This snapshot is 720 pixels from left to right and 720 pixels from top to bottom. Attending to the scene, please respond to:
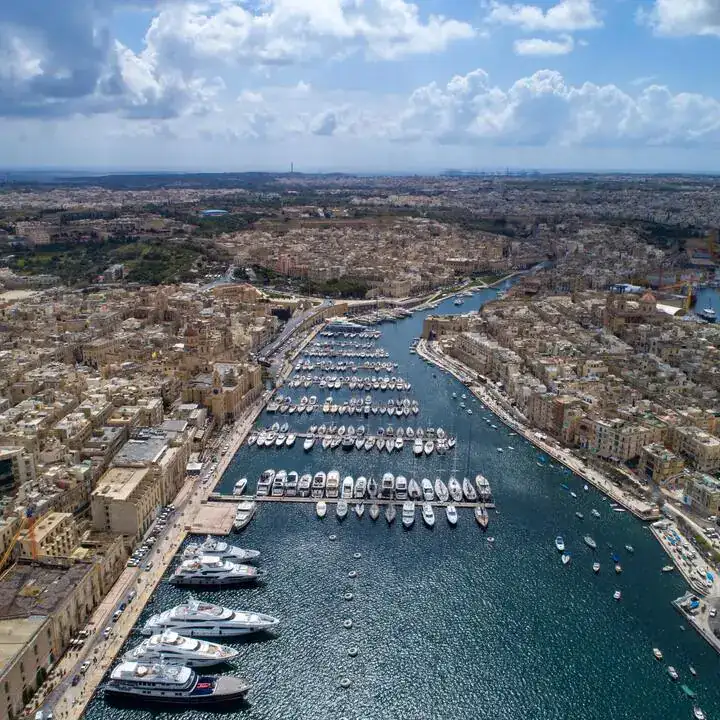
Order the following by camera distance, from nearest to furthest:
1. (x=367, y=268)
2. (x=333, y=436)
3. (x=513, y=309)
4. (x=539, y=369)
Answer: (x=333, y=436), (x=539, y=369), (x=513, y=309), (x=367, y=268)

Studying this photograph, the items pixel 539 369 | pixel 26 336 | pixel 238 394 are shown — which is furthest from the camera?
pixel 26 336

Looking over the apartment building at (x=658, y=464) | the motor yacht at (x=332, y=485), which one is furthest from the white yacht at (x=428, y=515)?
the apartment building at (x=658, y=464)

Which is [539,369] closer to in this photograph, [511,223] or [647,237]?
[647,237]

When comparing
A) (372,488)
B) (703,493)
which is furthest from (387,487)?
(703,493)

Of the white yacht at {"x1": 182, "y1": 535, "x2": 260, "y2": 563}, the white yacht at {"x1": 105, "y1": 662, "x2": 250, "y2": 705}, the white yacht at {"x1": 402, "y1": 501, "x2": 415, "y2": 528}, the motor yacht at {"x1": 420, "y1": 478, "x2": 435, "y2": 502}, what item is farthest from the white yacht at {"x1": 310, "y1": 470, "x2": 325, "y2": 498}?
the white yacht at {"x1": 105, "y1": 662, "x2": 250, "y2": 705}

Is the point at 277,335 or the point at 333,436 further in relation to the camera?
the point at 277,335

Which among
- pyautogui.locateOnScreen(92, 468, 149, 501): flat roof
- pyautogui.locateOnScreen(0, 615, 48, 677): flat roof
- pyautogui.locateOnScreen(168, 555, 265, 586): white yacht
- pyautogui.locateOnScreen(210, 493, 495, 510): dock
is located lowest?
pyautogui.locateOnScreen(210, 493, 495, 510): dock

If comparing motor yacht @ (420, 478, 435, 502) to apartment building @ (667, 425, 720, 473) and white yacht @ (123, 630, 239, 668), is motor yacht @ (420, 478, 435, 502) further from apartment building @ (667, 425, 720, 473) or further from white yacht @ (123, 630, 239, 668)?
apartment building @ (667, 425, 720, 473)

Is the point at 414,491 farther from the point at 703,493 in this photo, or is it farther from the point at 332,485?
the point at 703,493

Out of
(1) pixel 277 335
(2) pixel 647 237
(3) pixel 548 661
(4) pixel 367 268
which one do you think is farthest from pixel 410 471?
(2) pixel 647 237
